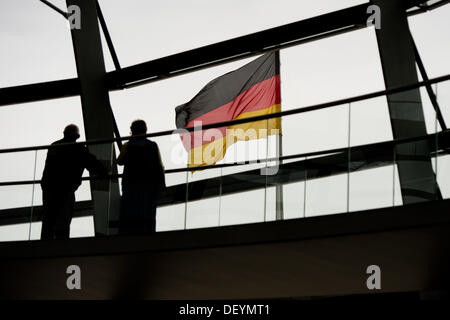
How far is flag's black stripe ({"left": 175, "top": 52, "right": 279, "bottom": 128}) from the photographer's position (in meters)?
11.5

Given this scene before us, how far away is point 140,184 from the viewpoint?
7.98 metres

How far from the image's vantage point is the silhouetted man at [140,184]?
310 inches

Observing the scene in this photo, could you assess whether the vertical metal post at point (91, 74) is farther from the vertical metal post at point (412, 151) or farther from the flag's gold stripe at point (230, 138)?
the vertical metal post at point (412, 151)

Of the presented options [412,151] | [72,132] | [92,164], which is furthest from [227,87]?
[412,151]

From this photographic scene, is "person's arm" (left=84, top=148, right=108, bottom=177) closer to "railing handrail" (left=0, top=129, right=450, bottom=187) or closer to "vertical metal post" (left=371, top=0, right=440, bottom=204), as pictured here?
"railing handrail" (left=0, top=129, right=450, bottom=187)

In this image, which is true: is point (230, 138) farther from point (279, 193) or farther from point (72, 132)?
point (72, 132)

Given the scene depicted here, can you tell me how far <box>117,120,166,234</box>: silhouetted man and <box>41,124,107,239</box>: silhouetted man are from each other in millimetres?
530

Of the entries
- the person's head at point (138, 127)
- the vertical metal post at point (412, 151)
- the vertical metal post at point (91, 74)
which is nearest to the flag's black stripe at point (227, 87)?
the vertical metal post at point (91, 74)

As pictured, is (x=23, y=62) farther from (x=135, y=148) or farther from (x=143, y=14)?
(x=135, y=148)

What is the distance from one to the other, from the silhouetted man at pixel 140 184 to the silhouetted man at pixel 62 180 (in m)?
0.53

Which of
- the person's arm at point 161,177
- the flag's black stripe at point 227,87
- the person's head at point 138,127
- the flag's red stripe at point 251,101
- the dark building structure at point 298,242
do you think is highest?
the flag's black stripe at point 227,87

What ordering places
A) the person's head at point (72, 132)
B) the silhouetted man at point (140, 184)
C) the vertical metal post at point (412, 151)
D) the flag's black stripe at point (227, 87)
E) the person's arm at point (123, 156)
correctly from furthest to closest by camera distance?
the flag's black stripe at point (227, 87), the person's head at point (72, 132), the person's arm at point (123, 156), the silhouetted man at point (140, 184), the vertical metal post at point (412, 151)

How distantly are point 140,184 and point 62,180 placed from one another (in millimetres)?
1105

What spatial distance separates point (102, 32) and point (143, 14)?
69.6 inches
